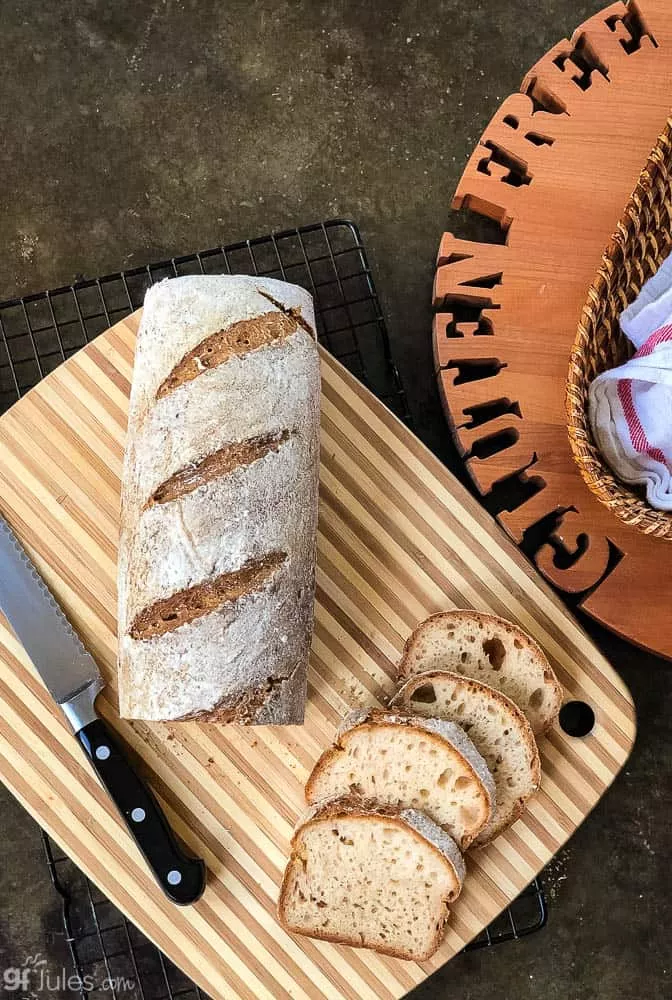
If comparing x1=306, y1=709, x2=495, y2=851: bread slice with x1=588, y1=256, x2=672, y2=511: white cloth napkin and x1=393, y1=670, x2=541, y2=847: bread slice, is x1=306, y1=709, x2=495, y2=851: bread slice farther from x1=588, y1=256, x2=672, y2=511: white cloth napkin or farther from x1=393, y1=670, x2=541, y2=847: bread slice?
x1=588, y1=256, x2=672, y2=511: white cloth napkin

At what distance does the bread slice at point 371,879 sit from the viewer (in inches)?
60.0

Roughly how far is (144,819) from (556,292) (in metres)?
1.29

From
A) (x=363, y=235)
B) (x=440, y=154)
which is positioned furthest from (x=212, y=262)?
(x=440, y=154)

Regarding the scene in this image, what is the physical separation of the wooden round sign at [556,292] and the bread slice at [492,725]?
0.92 ft

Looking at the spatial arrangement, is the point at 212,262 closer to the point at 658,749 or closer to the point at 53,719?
the point at 53,719

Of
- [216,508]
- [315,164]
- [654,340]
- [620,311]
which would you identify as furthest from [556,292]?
[216,508]

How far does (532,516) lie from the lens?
66.3 inches

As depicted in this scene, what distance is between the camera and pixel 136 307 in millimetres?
1901

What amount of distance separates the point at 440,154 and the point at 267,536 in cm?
111

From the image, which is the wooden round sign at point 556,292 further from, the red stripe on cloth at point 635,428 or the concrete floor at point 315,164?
the concrete floor at point 315,164

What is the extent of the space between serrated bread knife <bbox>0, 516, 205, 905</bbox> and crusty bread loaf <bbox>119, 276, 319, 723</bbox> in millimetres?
122

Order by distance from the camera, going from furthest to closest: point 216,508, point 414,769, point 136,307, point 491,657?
1. point 136,307
2. point 491,657
3. point 414,769
4. point 216,508

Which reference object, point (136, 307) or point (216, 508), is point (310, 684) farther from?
point (136, 307)

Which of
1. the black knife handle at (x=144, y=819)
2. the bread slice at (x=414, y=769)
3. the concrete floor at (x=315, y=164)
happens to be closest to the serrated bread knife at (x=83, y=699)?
the black knife handle at (x=144, y=819)
